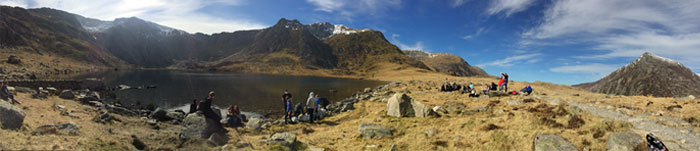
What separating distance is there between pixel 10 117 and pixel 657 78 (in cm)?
2971

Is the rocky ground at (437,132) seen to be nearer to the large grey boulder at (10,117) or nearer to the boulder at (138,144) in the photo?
the boulder at (138,144)

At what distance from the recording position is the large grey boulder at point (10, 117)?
8.37 meters

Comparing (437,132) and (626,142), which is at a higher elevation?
(626,142)

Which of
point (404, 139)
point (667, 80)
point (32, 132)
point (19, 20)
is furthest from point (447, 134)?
point (19, 20)

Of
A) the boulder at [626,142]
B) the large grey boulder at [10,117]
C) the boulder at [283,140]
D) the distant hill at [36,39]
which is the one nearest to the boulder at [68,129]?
the large grey boulder at [10,117]

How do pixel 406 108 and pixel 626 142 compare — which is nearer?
pixel 626 142

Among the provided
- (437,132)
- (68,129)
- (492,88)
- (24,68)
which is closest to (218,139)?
(68,129)

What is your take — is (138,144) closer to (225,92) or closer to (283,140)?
→ (283,140)

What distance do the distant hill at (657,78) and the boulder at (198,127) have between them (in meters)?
23.9

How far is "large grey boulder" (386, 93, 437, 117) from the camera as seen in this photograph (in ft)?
57.4

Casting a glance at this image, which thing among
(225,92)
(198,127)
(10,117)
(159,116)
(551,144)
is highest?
(10,117)

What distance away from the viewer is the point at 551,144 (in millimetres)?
9789

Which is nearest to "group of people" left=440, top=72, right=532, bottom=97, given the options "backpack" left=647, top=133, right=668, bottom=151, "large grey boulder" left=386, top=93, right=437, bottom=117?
"large grey boulder" left=386, top=93, right=437, bottom=117

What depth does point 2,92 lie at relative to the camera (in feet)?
55.7
